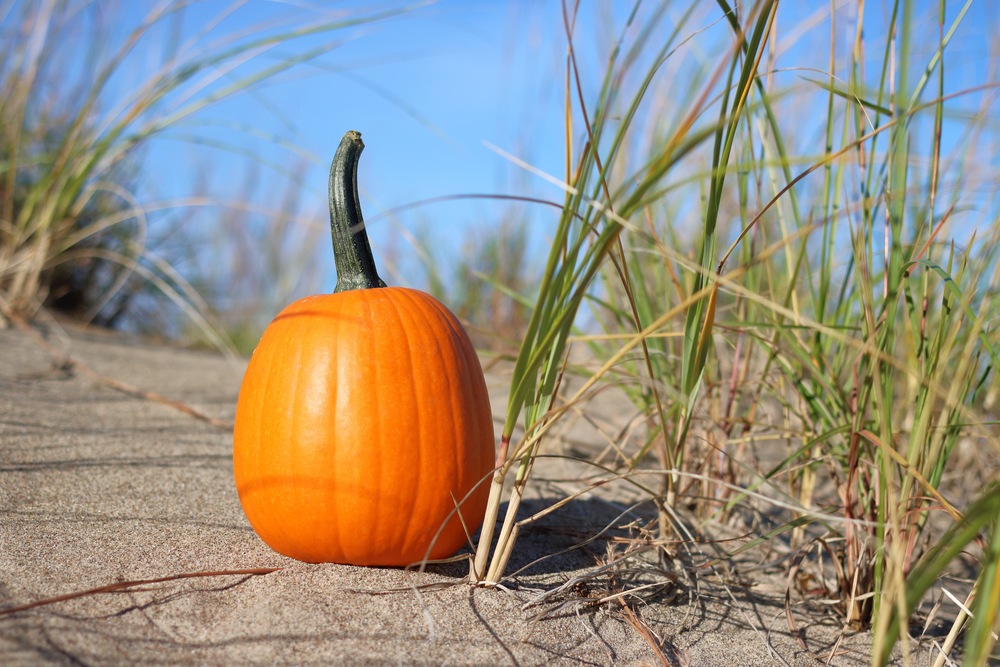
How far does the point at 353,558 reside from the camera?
4.32ft

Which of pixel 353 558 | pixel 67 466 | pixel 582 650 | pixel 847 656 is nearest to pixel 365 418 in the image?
pixel 353 558

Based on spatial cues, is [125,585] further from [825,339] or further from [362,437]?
[825,339]

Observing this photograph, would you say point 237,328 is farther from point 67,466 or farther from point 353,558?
point 353,558

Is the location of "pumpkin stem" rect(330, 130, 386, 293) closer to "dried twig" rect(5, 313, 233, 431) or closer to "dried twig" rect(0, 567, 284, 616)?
"dried twig" rect(0, 567, 284, 616)

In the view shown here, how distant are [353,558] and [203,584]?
247mm

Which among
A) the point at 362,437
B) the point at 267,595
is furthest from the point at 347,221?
the point at 267,595

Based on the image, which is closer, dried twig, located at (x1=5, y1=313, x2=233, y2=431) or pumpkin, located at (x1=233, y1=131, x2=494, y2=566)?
pumpkin, located at (x1=233, y1=131, x2=494, y2=566)

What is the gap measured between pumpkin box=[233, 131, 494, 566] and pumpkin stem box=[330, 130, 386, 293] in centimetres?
9

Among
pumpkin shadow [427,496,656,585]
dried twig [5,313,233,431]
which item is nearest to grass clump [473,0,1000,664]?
pumpkin shadow [427,496,656,585]

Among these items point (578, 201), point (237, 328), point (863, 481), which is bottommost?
point (237, 328)

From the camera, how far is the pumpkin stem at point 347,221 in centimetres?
145

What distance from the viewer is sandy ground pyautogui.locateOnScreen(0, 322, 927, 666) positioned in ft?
3.45

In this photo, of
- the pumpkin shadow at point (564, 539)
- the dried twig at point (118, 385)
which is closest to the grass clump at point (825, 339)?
the pumpkin shadow at point (564, 539)

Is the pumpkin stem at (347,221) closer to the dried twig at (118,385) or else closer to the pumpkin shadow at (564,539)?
the pumpkin shadow at (564,539)
